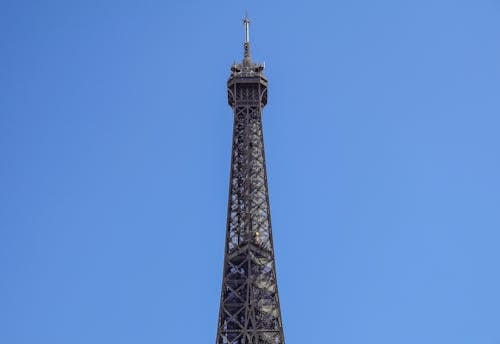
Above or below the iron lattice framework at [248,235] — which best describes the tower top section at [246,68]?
above

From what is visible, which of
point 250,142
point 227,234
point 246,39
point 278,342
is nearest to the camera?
point 278,342

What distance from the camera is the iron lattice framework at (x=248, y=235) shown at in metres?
76.1

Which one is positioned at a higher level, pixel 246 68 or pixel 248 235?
pixel 246 68

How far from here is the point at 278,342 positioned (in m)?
75.2

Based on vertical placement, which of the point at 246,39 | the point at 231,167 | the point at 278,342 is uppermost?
the point at 246,39

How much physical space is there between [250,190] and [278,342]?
1599 centimetres

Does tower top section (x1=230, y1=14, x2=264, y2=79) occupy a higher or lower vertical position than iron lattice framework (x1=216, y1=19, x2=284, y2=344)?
higher

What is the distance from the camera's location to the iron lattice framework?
76125mm

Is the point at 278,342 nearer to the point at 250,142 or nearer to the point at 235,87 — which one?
the point at 250,142

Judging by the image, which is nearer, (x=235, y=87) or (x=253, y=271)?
(x=253, y=271)

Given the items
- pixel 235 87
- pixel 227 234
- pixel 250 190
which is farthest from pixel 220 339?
pixel 235 87

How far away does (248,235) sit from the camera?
8125 centimetres

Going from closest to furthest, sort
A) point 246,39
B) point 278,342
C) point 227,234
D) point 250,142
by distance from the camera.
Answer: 1. point 278,342
2. point 227,234
3. point 250,142
4. point 246,39

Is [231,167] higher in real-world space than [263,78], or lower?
lower
